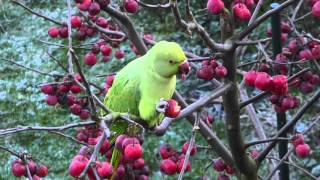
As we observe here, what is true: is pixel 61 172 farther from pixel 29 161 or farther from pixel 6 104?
pixel 29 161

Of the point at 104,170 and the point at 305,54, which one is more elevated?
the point at 305,54

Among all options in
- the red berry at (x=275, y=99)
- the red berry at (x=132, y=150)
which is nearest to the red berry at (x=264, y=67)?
the red berry at (x=275, y=99)

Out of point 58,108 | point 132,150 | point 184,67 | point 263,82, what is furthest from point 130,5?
point 58,108

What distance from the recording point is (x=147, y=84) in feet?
4.68

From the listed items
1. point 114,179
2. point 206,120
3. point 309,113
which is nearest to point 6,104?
point 309,113

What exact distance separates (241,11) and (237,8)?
0.05ft

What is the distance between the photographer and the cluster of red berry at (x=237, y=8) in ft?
4.29

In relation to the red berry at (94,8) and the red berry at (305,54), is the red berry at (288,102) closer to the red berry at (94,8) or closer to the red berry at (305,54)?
the red berry at (305,54)

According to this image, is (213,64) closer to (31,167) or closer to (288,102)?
(288,102)

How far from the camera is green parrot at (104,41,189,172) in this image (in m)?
1.32

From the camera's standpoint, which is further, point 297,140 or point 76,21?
point 76,21

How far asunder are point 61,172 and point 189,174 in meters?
0.59

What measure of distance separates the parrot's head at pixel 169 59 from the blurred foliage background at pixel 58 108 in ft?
4.52

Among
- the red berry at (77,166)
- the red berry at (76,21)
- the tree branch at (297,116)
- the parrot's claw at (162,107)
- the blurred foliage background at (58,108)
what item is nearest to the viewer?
the red berry at (77,166)
